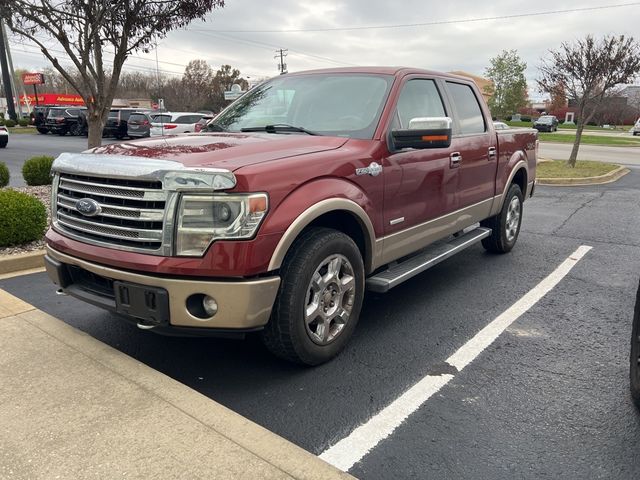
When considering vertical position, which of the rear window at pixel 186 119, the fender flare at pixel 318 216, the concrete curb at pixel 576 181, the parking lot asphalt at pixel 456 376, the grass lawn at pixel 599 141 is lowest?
the grass lawn at pixel 599 141

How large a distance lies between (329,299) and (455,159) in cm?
199

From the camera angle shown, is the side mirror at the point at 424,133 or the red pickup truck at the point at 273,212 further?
the side mirror at the point at 424,133

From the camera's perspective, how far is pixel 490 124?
18.1 feet

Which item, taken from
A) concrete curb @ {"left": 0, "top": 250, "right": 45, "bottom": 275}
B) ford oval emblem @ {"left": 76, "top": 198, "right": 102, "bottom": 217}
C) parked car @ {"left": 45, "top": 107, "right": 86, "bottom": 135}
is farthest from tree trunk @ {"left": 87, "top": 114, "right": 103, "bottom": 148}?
parked car @ {"left": 45, "top": 107, "right": 86, "bottom": 135}

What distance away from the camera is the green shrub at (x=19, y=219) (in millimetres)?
5305

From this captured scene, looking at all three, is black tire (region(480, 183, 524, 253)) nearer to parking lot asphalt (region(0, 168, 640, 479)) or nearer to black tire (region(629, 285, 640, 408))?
parking lot asphalt (region(0, 168, 640, 479))

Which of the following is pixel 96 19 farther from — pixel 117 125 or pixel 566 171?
pixel 117 125

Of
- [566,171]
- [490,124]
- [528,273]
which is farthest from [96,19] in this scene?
[566,171]

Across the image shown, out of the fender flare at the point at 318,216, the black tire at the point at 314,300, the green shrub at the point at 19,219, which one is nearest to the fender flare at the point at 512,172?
the fender flare at the point at 318,216

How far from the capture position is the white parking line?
2.53 meters

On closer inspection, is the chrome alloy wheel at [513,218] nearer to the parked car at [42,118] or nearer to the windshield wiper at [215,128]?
the windshield wiper at [215,128]

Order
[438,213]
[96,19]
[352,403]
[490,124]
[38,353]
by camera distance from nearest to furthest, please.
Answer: [352,403] → [38,353] → [438,213] → [490,124] → [96,19]

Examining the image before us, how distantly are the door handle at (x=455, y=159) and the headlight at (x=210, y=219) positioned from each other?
235 cm

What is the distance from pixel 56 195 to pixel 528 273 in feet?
14.9
